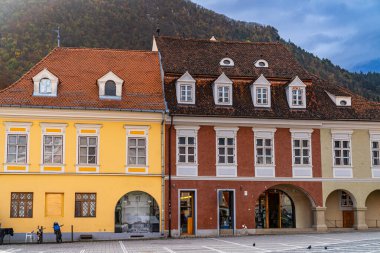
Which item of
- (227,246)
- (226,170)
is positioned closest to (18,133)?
(226,170)

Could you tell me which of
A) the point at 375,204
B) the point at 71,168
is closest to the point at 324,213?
the point at 375,204

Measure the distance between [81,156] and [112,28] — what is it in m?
51.7

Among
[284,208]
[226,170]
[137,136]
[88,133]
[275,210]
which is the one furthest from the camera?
[284,208]

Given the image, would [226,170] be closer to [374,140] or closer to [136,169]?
[136,169]

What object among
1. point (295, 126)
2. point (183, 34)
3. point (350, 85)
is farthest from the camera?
point (350, 85)

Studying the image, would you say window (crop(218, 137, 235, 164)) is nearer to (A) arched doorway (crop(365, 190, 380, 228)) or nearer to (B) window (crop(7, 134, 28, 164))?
(A) arched doorway (crop(365, 190, 380, 228))

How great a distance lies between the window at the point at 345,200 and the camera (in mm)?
42000

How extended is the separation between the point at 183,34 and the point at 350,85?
104 feet

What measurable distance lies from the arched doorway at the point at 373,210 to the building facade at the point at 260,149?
8 cm

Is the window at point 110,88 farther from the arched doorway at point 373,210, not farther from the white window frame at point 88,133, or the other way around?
the arched doorway at point 373,210

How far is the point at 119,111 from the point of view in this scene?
3675cm

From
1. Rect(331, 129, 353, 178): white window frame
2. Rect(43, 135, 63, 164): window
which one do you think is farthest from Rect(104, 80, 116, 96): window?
Rect(331, 129, 353, 178): white window frame

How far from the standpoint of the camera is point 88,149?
36.7m

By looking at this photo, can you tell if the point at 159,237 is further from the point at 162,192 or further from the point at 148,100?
the point at 148,100
